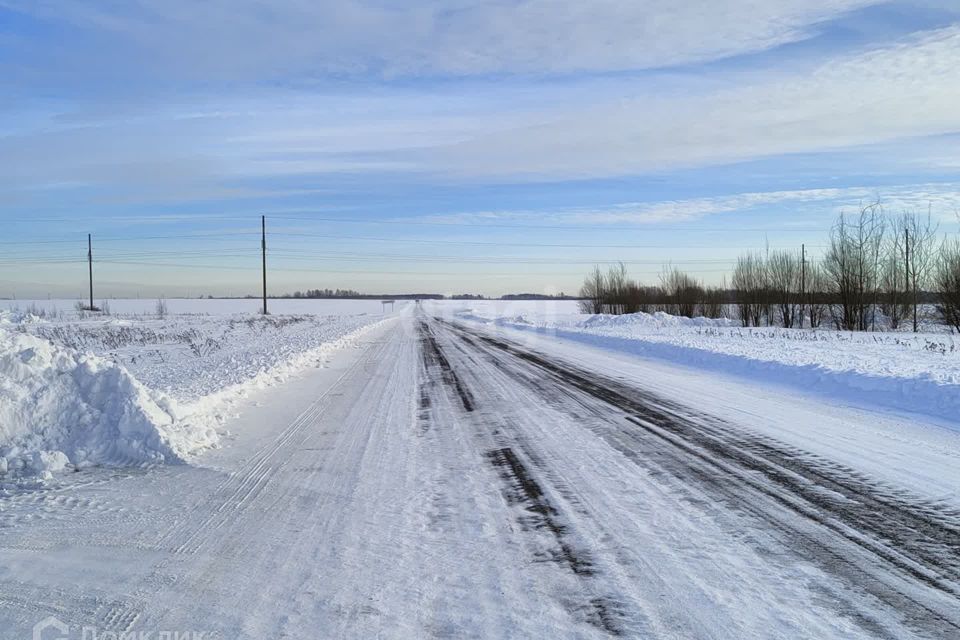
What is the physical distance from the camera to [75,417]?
7223 millimetres

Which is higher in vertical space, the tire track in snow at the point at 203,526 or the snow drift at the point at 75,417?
the snow drift at the point at 75,417

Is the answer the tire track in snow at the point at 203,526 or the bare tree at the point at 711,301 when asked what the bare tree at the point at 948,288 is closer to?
the bare tree at the point at 711,301

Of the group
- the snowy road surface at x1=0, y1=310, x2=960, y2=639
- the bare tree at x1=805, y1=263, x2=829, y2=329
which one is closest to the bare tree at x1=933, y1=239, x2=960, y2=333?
the bare tree at x1=805, y1=263, x2=829, y2=329

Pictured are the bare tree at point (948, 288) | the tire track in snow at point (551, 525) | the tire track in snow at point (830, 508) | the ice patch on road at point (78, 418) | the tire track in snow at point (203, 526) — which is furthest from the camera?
the bare tree at point (948, 288)

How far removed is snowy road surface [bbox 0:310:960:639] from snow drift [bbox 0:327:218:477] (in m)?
0.45

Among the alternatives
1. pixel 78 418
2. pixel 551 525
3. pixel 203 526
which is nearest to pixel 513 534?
pixel 551 525

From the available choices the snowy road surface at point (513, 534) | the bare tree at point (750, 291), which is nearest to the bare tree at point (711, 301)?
the bare tree at point (750, 291)

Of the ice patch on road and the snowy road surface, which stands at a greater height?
the ice patch on road

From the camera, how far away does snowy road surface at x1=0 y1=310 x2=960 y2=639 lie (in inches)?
133

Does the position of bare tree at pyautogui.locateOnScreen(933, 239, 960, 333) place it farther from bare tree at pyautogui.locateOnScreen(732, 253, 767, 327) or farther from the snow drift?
the snow drift

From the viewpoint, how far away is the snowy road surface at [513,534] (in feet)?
11.1

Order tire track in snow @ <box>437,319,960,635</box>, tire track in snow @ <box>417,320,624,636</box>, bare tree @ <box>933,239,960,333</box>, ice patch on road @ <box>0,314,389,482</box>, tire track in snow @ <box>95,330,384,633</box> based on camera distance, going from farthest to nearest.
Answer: bare tree @ <box>933,239,960,333</box>, ice patch on road @ <box>0,314,389,482</box>, tire track in snow @ <box>437,319,960,635</box>, tire track in snow @ <box>95,330,384,633</box>, tire track in snow @ <box>417,320,624,636</box>

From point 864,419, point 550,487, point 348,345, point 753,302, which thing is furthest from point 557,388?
point 753,302

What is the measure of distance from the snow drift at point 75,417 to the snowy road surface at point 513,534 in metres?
0.45
